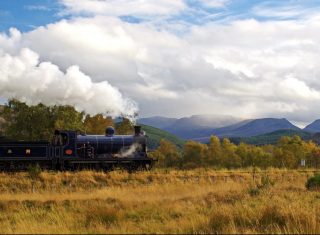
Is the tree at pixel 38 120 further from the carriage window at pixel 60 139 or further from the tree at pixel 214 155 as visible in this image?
the carriage window at pixel 60 139

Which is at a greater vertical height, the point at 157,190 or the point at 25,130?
the point at 25,130

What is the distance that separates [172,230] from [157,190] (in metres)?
11.4

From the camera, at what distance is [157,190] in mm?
24172

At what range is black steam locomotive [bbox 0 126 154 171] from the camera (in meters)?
35.8

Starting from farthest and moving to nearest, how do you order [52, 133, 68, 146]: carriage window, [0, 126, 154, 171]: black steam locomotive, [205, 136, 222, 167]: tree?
[205, 136, 222, 167]: tree, [52, 133, 68, 146]: carriage window, [0, 126, 154, 171]: black steam locomotive

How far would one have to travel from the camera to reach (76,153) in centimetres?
3709

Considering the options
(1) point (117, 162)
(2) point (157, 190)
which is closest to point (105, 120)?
(1) point (117, 162)

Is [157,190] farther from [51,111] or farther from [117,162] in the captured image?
[51,111]

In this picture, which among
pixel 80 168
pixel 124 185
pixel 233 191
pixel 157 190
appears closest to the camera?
pixel 233 191

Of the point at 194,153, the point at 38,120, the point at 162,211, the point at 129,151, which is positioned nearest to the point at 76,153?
the point at 129,151

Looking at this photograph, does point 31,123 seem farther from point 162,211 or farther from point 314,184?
point 162,211

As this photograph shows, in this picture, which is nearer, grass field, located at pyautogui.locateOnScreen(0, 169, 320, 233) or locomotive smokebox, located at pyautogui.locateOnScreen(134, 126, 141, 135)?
grass field, located at pyautogui.locateOnScreen(0, 169, 320, 233)

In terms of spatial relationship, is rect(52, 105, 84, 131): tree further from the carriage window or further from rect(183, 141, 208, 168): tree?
the carriage window

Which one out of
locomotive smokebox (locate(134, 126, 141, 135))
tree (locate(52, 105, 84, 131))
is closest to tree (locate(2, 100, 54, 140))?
tree (locate(52, 105, 84, 131))
